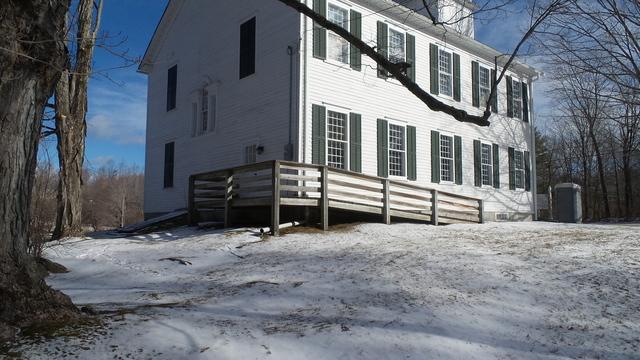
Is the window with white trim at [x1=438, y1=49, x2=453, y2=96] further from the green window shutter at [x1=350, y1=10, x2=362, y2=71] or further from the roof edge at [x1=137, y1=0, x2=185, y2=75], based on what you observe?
the roof edge at [x1=137, y1=0, x2=185, y2=75]

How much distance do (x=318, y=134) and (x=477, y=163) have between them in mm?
7624

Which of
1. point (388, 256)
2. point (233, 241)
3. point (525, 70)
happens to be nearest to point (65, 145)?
point (233, 241)

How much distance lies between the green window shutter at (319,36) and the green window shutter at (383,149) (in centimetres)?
270

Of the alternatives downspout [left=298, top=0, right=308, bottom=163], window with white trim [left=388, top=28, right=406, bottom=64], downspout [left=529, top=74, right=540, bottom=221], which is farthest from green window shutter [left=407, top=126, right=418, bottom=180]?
downspout [left=529, top=74, right=540, bottom=221]

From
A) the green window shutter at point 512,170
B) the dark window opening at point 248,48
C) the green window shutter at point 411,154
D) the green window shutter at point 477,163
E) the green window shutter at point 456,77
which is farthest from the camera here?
the green window shutter at point 512,170

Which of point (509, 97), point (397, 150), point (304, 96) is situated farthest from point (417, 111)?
point (509, 97)

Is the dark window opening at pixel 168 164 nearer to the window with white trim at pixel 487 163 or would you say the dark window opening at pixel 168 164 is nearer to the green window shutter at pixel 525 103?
the window with white trim at pixel 487 163

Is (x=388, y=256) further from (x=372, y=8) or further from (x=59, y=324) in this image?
(x=372, y=8)

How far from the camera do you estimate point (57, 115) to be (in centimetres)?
1151

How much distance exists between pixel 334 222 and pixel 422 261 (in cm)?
572

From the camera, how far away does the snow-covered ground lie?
3703 mm

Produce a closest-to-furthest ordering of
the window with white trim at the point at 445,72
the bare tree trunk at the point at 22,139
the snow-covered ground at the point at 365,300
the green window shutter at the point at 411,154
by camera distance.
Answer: the bare tree trunk at the point at 22,139 < the snow-covered ground at the point at 365,300 < the green window shutter at the point at 411,154 < the window with white trim at the point at 445,72

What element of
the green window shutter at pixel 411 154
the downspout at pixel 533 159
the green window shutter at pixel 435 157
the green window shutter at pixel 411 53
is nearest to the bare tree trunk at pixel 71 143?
the green window shutter at pixel 411 53

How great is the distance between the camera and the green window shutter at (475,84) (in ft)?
58.2
